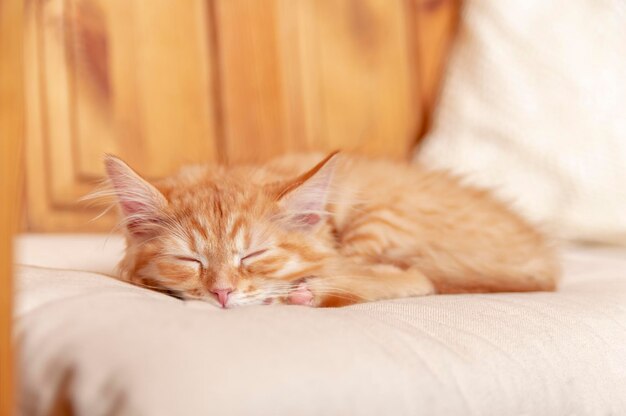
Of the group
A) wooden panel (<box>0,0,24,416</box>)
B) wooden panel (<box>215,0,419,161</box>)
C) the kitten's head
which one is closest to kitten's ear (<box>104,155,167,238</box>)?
the kitten's head

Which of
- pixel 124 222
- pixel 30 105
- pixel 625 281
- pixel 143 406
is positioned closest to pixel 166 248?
pixel 124 222

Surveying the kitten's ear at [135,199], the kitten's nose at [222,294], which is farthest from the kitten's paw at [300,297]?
the kitten's ear at [135,199]

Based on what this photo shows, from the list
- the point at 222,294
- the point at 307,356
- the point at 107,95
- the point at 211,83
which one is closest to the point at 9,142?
the point at 307,356

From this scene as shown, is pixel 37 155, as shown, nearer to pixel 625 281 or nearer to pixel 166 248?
pixel 166 248

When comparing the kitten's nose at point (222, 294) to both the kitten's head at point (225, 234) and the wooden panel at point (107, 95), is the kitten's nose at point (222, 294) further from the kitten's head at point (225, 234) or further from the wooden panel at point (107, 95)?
the wooden panel at point (107, 95)

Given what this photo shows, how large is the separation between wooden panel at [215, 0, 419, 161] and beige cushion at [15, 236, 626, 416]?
1236 mm

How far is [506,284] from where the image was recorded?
143 cm

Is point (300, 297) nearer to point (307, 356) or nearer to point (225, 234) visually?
point (225, 234)

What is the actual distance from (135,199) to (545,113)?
1256 millimetres

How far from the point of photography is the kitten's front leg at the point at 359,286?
121 centimetres

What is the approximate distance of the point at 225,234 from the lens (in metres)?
1.21

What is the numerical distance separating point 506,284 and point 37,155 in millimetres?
1107

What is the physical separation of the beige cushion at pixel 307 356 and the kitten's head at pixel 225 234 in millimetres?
137

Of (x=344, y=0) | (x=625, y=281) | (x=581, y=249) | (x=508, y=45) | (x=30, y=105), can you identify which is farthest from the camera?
(x=344, y=0)
